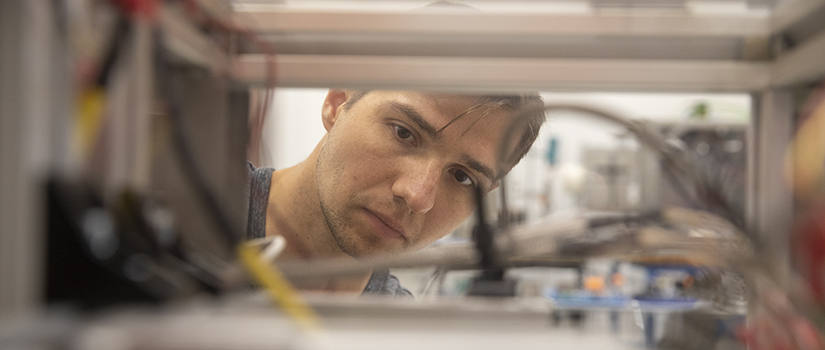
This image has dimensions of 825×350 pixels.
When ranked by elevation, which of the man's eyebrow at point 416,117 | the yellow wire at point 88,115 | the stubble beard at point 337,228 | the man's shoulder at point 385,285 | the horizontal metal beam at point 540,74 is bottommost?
the man's shoulder at point 385,285

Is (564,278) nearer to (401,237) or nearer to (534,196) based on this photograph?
(534,196)

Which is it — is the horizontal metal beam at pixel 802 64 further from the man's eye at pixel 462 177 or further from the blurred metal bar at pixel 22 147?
the blurred metal bar at pixel 22 147

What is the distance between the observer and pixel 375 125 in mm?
1050

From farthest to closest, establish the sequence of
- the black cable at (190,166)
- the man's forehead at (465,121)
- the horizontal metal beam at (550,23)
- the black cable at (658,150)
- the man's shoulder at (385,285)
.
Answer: the man's shoulder at (385,285) → the man's forehead at (465,121) → the horizontal metal beam at (550,23) → the black cable at (658,150) → the black cable at (190,166)

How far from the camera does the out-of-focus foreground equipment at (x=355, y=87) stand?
12.8 inches

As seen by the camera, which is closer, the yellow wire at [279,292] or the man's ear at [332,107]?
the yellow wire at [279,292]

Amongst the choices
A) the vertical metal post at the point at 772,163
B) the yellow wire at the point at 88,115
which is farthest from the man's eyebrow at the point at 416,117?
the yellow wire at the point at 88,115

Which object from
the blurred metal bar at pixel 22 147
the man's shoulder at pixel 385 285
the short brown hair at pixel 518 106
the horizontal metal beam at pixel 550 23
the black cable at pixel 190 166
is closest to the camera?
the blurred metal bar at pixel 22 147

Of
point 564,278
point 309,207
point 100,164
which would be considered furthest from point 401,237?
point 564,278

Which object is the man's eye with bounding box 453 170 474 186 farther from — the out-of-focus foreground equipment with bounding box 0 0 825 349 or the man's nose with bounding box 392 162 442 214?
the out-of-focus foreground equipment with bounding box 0 0 825 349

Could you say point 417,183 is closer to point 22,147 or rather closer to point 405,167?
point 405,167

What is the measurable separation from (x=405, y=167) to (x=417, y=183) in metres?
0.04

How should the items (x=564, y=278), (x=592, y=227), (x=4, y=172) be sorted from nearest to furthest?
(x=4, y=172), (x=592, y=227), (x=564, y=278)

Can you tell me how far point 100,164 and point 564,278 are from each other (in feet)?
8.02
